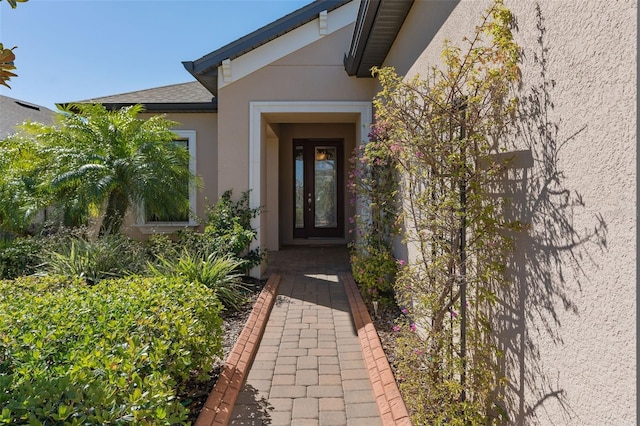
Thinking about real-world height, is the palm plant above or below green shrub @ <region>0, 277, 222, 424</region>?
above

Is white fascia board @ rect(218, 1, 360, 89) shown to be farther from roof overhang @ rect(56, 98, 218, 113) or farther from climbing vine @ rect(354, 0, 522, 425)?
climbing vine @ rect(354, 0, 522, 425)

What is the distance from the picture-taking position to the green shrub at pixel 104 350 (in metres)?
1.79

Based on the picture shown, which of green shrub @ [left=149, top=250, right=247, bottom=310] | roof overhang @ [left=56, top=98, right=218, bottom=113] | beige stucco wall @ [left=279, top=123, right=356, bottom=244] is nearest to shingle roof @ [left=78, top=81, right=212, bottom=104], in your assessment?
roof overhang @ [left=56, top=98, right=218, bottom=113]

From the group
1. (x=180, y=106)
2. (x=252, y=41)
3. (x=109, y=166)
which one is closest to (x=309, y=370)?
(x=109, y=166)

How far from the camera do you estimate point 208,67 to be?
7.24 metres

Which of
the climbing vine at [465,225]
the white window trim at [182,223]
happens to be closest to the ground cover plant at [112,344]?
the climbing vine at [465,225]

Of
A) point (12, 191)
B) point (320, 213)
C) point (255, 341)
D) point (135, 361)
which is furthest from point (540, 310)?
point (320, 213)

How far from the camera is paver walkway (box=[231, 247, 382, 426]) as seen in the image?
3158 mm

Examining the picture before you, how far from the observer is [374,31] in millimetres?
5711

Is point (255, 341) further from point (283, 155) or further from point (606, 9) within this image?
point (283, 155)

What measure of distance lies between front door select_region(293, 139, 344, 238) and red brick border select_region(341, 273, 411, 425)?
20.5ft

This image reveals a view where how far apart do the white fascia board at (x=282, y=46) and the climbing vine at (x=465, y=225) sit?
5.09m

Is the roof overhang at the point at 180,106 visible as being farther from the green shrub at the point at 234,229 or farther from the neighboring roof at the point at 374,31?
the neighboring roof at the point at 374,31

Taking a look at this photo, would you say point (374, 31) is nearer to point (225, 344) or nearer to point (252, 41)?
point (252, 41)
